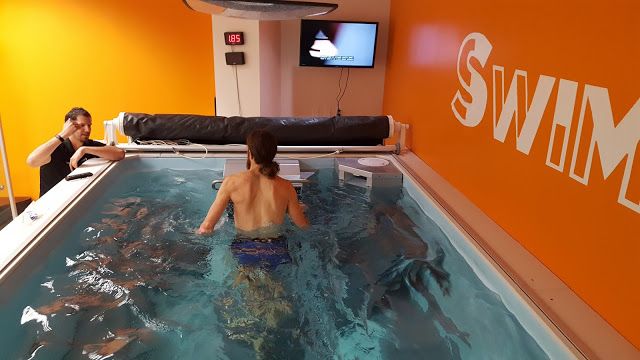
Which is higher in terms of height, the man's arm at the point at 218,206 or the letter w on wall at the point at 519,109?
the letter w on wall at the point at 519,109

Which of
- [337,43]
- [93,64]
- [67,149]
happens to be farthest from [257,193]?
[93,64]

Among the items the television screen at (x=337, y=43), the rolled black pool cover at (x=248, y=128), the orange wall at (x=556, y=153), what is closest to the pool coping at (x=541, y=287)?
the orange wall at (x=556, y=153)

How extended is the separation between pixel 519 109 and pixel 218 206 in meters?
1.67

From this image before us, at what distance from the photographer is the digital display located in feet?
15.3

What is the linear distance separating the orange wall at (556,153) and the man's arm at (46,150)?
2589 millimetres

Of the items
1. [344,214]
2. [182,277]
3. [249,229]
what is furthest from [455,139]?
[182,277]

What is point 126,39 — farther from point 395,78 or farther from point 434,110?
point 434,110

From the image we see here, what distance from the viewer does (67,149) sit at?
3.22 m

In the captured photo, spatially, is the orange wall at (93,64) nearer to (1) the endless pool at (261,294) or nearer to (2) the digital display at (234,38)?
(2) the digital display at (234,38)

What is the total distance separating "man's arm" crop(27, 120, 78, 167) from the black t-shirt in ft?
0.24

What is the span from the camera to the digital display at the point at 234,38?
467 cm

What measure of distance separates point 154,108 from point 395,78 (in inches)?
103

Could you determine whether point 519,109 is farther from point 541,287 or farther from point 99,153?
point 99,153

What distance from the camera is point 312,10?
2309 millimetres
